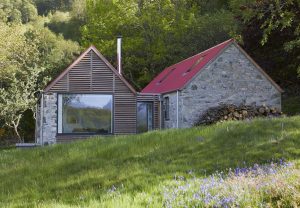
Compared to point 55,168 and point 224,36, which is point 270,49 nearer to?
point 224,36

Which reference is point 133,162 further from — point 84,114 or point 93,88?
point 93,88

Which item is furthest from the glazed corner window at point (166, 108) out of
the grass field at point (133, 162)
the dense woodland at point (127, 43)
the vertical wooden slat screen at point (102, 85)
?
the grass field at point (133, 162)

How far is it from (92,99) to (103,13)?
25831 mm

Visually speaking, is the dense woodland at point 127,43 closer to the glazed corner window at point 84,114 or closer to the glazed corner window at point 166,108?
the glazed corner window at point 166,108

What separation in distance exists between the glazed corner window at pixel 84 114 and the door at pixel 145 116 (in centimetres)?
295

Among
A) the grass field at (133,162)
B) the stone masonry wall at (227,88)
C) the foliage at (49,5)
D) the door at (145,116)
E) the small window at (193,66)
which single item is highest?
the foliage at (49,5)

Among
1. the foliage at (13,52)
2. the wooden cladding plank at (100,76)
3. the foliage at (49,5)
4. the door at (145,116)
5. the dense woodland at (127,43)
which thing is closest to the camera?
the wooden cladding plank at (100,76)

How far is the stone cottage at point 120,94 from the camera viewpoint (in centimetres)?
2194

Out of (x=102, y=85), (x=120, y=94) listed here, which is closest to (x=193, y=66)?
(x=120, y=94)

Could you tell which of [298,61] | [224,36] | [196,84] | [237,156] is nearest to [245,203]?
[237,156]

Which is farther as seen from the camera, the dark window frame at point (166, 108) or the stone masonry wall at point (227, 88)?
the dark window frame at point (166, 108)

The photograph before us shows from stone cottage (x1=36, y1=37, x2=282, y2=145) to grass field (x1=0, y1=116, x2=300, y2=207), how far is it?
31.6ft

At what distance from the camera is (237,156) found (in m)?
9.11

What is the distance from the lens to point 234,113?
21.5 meters
